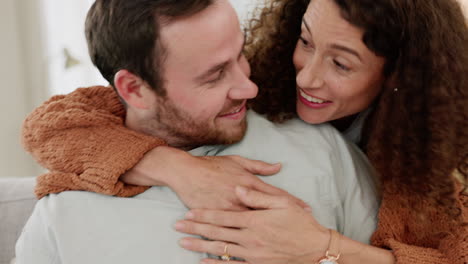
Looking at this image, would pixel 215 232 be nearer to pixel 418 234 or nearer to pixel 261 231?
pixel 261 231

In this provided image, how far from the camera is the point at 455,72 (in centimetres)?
116

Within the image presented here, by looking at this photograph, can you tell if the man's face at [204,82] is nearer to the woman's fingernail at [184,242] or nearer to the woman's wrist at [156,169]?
the woman's wrist at [156,169]

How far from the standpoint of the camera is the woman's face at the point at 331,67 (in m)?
1.13

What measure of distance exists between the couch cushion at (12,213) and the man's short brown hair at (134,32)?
32.0 inches

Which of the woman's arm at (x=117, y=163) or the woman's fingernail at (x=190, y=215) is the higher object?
the woman's arm at (x=117, y=163)

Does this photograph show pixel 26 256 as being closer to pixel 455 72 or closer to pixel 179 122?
pixel 179 122

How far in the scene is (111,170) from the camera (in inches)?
41.1

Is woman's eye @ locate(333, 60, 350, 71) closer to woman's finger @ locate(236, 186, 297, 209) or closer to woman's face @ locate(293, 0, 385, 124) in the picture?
woman's face @ locate(293, 0, 385, 124)

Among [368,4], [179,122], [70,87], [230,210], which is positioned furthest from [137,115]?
[70,87]

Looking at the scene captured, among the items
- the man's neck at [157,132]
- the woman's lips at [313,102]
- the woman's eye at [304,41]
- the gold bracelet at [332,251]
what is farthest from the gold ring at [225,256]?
the woman's eye at [304,41]

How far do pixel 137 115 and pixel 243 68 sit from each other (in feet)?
1.04

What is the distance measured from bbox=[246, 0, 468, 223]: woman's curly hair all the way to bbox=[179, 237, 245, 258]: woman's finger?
41 cm

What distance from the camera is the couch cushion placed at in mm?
1667

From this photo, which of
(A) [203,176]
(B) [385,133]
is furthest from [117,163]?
(B) [385,133]
